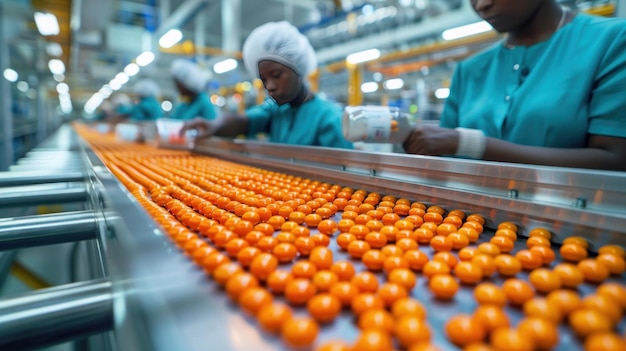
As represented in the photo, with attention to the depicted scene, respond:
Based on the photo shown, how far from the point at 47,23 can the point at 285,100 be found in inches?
243

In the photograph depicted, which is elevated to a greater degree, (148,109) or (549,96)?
(148,109)

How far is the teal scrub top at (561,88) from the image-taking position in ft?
4.16

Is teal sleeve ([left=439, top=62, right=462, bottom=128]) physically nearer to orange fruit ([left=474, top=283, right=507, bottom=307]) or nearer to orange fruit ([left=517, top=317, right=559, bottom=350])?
orange fruit ([left=474, top=283, right=507, bottom=307])

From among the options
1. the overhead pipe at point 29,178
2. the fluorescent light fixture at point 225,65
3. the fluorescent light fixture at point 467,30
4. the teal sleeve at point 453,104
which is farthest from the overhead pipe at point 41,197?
the fluorescent light fixture at point 225,65

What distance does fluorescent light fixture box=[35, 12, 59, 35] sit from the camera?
560 cm

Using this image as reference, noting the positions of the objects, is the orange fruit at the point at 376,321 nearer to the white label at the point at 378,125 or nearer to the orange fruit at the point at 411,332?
the orange fruit at the point at 411,332

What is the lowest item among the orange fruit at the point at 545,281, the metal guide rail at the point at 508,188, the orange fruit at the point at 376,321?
the orange fruit at the point at 376,321

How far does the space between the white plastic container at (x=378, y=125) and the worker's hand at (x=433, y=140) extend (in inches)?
1.8

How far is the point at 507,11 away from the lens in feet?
4.64

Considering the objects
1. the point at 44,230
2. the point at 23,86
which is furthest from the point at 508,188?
the point at 23,86

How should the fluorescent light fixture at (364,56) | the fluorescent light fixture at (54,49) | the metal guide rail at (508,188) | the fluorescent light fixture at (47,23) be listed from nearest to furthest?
the metal guide rail at (508,188)
the fluorescent light fixture at (364,56)
the fluorescent light fixture at (47,23)
the fluorescent light fixture at (54,49)

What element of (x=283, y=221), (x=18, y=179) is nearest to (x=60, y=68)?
(x=18, y=179)

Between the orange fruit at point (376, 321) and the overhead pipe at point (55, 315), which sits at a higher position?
the orange fruit at point (376, 321)

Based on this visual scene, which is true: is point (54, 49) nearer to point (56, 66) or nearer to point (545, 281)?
point (56, 66)
